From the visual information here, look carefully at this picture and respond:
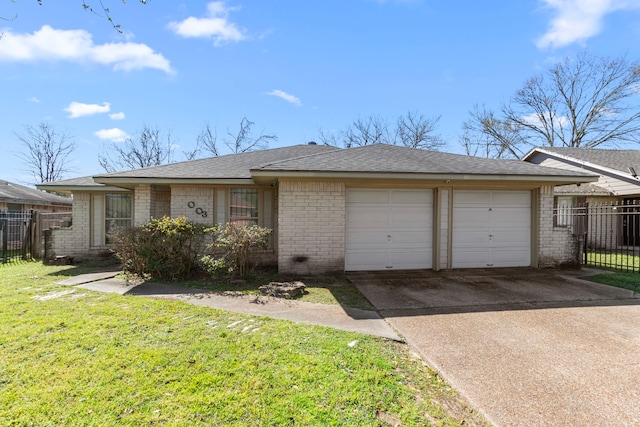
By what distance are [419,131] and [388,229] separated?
968 inches

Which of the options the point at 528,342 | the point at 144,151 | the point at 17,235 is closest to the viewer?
the point at 528,342

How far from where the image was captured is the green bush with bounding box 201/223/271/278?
23.5 ft

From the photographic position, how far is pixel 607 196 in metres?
14.0

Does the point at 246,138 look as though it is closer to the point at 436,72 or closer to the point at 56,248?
the point at 436,72

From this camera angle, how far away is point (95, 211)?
10938 millimetres

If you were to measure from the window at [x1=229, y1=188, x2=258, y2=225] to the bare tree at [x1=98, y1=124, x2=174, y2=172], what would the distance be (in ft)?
83.8

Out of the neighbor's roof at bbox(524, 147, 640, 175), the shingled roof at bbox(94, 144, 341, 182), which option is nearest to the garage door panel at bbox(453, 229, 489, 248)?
the shingled roof at bbox(94, 144, 341, 182)

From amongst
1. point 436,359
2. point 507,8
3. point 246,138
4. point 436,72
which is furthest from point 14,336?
point 246,138

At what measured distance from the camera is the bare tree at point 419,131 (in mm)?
30172

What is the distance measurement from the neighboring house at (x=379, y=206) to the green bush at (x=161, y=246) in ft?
5.52

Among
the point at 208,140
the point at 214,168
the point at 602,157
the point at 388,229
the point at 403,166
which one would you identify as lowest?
the point at 388,229

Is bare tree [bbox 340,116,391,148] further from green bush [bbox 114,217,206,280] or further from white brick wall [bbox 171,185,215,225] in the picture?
green bush [bbox 114,217,206,280]

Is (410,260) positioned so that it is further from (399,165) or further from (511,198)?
(511,198)

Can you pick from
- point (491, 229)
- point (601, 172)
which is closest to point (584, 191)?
point (601, 172)
